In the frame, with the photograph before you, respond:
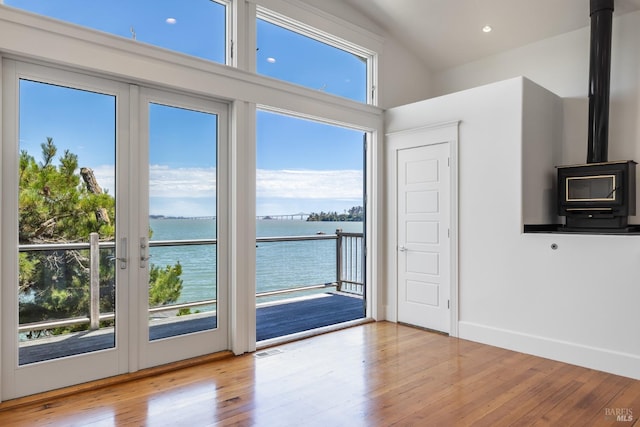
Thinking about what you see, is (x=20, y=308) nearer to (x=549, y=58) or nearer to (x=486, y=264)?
(x=486, y=264)

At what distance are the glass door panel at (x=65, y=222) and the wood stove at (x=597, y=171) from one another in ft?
13.8

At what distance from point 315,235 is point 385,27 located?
3082 mm

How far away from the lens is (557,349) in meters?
3.70

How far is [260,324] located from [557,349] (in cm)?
310

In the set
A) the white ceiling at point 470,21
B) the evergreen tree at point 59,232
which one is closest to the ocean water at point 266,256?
the evergreen tree at point 59,232

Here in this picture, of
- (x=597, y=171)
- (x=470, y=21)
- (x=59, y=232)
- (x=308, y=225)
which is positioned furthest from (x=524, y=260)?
(x=59, y=232)

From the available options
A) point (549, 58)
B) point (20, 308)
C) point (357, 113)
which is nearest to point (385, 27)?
point (357, 113)

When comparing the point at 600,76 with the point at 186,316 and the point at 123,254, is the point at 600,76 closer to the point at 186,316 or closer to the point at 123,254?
the point at 186,316

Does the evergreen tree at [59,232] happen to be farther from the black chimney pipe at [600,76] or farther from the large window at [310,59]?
the black chimney pipe at [600,76]

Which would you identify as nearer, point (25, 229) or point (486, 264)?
point (25, 229)

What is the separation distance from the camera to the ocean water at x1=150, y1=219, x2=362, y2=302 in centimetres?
359

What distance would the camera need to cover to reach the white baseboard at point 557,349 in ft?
11.0

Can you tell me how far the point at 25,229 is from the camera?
290 centimetres

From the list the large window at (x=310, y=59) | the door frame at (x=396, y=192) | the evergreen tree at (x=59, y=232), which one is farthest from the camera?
the door frame at (x=396, y=192)
